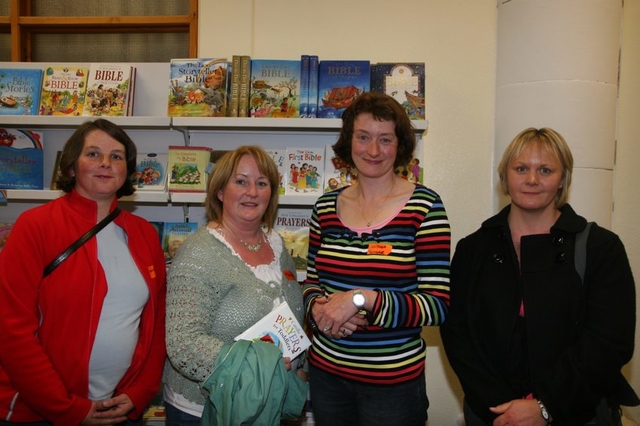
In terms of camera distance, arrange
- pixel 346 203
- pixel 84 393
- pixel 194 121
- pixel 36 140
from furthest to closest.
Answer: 1. pixel 36 140
2. pixel 194 121
3. pixel 346 203
4. pixel 84 393

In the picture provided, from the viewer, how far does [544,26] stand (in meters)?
2.86

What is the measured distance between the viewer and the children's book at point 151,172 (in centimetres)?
301

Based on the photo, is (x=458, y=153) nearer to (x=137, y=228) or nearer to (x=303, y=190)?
(x=303, y=190)

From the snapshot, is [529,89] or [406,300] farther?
[529,89]

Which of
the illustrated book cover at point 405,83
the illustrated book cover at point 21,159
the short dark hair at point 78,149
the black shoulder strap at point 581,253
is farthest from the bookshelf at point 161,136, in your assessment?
the black shoulder strap at point 581,253

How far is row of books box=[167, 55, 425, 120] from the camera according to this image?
9.55 feet

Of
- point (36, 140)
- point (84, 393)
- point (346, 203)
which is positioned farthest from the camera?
point (36, 140)

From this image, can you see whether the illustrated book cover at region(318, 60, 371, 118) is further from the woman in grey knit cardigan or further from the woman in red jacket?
the woman in red jacket

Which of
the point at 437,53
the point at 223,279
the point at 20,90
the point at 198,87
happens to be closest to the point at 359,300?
the point at 223,279

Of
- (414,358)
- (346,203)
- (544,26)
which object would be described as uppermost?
(544,26)

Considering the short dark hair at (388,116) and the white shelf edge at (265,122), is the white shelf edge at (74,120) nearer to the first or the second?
the white shelf edge at (265,122)

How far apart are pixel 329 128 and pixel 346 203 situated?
38.6 inches

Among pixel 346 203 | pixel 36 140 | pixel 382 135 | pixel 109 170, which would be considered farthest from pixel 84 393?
pixel 36 140

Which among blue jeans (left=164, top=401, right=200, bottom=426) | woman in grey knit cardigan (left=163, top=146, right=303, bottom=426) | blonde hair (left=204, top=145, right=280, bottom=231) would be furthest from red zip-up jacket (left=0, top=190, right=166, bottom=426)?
blonde hair (left=204, top=145, right=280, bottom=231)
